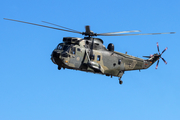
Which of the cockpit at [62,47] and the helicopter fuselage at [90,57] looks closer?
the helicopter fuselage at [90,57]

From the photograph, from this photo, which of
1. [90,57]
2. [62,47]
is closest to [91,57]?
[90,57]

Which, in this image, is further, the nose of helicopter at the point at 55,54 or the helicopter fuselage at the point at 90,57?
the helicopter fuselage at the point at 90,57

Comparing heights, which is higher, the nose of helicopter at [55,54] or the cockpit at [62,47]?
the cockpit at [62,47]

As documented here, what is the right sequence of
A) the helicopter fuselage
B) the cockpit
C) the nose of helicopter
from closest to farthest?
the nose of helicopter
the helicopter fuselage
the cockpit

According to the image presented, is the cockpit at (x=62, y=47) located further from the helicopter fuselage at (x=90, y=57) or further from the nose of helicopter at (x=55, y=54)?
the nose of helicopter at (x=55, y=54)

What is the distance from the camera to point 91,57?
109ft

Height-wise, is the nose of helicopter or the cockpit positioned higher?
the cockpit

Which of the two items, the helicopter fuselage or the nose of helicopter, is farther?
the helicopter fuselage

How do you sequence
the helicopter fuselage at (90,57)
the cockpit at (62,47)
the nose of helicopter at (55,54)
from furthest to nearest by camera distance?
the cockpit at (62,47) < the helicopter fuselage at (90,57) < the nose of helicopter at (55,54)

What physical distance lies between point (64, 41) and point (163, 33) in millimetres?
11154

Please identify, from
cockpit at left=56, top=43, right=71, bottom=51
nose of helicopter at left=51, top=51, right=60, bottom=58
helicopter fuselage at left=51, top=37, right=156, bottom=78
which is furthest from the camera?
cockpit at left=56, top=43, right=71, bottom=51

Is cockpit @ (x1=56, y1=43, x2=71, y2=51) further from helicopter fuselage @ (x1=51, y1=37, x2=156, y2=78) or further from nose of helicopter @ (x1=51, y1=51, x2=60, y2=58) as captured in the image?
nose of helicopter @ (x1=51, y1=51, x2=60, y2=58)

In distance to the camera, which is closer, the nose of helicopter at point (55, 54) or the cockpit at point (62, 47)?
the nose of helicopter at point (55, 54)

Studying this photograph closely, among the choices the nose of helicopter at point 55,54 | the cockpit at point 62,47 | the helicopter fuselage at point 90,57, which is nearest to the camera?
the nose of helicopter at point 55,54
